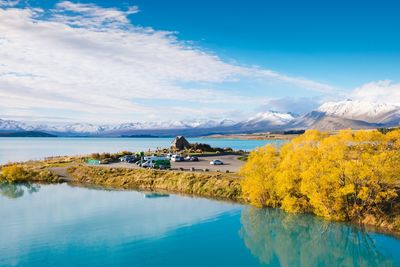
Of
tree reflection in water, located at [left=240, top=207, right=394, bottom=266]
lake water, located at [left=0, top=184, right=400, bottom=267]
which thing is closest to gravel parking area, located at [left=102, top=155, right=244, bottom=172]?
lake water, located at [left=0, top=184, right=400, bottom=267]

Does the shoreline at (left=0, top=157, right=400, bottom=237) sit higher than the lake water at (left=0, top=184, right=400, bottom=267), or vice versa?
the shoreline at (left=0, top=157, right=400, bottom=237)

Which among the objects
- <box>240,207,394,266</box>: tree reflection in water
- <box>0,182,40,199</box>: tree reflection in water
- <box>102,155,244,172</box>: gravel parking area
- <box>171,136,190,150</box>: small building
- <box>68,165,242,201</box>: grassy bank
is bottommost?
<box>240,207,394,266</box>: tree reflection in water

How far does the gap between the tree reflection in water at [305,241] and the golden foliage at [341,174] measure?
1.89 m

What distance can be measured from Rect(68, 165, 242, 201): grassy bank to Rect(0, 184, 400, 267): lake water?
13.2ft

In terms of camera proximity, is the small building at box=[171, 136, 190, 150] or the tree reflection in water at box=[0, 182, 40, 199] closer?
the tree reflection in water at box=[0, 182, 40, 199]

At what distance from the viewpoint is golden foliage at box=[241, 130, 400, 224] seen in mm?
47000

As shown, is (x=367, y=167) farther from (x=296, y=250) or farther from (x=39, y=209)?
(x=39, y=209)

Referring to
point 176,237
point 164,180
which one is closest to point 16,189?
point 164,180

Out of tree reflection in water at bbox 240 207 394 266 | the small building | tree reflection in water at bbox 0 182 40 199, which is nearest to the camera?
tree reflection in water at bbox 240 207 394 266

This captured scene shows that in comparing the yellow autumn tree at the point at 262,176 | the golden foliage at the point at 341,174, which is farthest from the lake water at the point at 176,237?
the golden foliage at the point at 341,174

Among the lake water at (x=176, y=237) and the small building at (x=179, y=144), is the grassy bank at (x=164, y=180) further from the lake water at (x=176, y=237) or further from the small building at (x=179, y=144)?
the small building at (x=179, y=144)

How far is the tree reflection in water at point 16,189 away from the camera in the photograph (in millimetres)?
74938

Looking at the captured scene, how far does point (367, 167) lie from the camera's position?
46.6 meters

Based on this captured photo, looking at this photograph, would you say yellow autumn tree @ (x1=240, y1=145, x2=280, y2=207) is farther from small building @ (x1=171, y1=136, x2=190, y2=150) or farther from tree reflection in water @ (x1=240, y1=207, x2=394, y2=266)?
small building @ (x1=171, y1=136, x2=190, y2=150)
